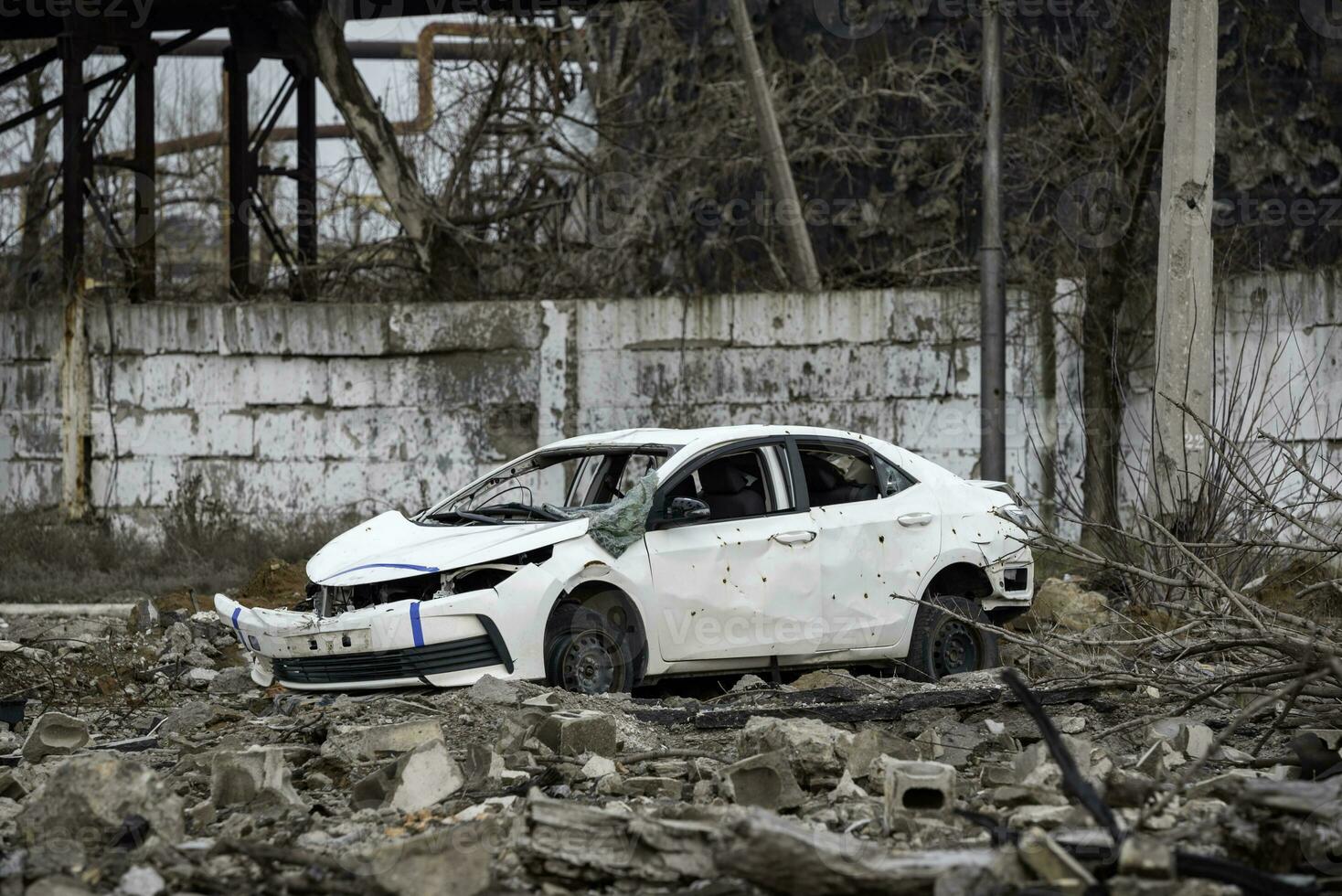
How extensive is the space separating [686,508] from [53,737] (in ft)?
10.7

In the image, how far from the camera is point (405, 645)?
738cm

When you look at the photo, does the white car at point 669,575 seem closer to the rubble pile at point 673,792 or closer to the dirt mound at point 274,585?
the rubble pile at point 673,792

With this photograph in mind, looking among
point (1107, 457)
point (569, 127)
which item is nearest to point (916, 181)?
point (569, 127)

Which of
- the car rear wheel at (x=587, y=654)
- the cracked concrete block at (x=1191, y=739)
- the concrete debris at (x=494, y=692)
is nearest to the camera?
the cracked concrete block at (x=1191, y=739)

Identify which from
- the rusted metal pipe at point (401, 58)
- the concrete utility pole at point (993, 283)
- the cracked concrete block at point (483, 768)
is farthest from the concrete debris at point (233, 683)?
the rusted metal pipe at point (401, 58)

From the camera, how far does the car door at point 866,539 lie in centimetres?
869

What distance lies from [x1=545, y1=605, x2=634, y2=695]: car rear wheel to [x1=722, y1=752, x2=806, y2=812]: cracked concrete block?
206 centimetres

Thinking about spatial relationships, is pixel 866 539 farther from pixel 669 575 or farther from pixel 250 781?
pixel 250 781

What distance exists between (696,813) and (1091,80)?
12.4 metres

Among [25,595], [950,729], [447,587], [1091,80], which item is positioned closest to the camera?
[950,729]

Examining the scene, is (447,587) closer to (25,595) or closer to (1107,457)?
(25,595)

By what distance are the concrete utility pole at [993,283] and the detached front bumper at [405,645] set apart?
6.51 meters

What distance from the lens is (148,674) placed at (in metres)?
9.21
